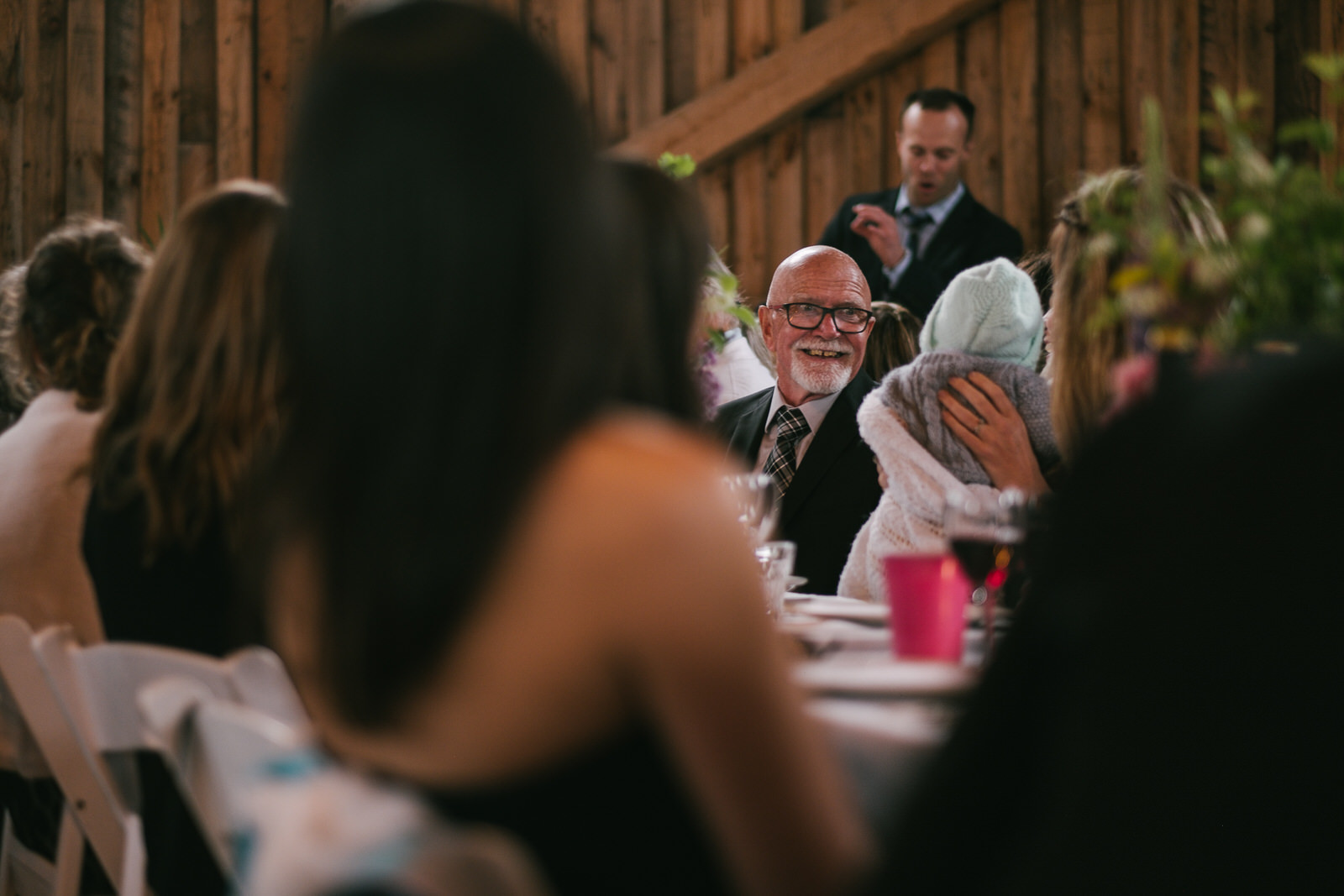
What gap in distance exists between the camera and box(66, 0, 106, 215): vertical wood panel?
5766 millimetres

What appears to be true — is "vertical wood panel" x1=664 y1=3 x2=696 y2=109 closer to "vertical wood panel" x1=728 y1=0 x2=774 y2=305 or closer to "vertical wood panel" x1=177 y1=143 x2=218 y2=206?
"vertical wood panel" x1=728 y1=0 x2=774 y2=305

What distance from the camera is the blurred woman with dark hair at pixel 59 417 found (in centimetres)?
208

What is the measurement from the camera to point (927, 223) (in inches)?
198

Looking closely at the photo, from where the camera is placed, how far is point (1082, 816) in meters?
0.68

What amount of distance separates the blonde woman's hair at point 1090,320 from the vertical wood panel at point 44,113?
513 centimetres

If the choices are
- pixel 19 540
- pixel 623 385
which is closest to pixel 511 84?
pixel 623 385

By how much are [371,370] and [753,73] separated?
484 centimetres

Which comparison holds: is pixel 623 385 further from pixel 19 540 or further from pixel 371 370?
pixel 19 540

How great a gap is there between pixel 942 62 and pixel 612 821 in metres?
4.97

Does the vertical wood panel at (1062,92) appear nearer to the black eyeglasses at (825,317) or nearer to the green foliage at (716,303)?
the black eyeglasses at (825,317)

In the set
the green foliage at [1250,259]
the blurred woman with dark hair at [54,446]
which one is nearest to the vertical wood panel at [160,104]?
the blurred woman with dark hair at [54,446]

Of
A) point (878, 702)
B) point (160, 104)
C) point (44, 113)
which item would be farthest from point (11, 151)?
point (878, 702)

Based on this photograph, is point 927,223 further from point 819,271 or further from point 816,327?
point 816,327

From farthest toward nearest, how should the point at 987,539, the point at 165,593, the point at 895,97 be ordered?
the point at 895,97 < the point at 165,593 < the point at 987,539
